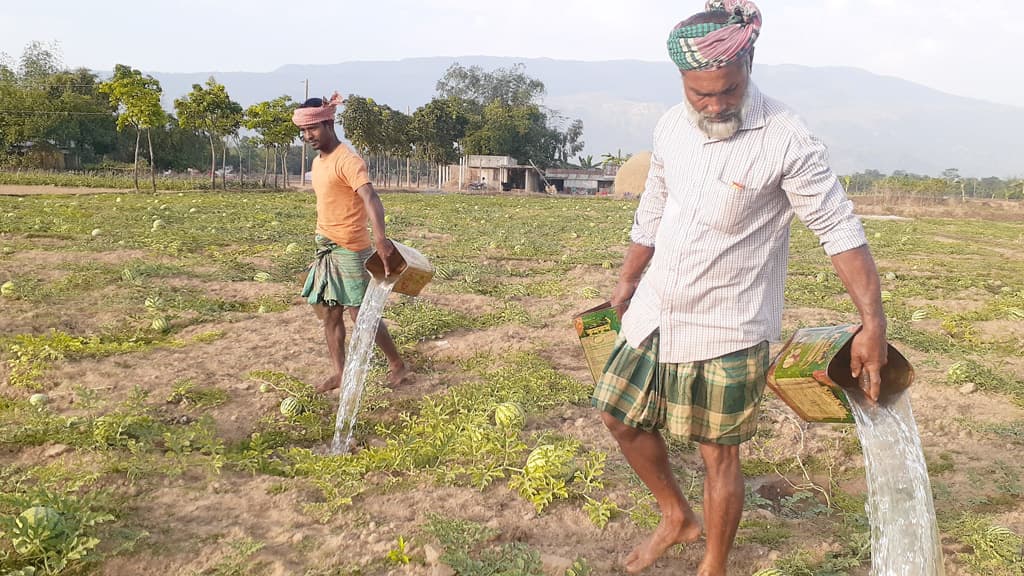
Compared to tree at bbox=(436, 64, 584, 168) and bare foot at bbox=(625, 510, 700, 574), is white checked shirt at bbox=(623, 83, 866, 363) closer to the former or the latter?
bare foot at bbox=(625, 510, 700, 574)

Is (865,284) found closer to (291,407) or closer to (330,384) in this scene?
(291,407)

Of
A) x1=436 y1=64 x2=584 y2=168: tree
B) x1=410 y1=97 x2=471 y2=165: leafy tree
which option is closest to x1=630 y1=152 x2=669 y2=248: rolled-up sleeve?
x1=410 y1=97 x2=471 y2=165: leafy tree

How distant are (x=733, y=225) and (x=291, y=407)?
121 inches

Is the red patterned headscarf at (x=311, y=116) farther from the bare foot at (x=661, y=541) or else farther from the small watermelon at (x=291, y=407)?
the bare foot at (x=661, y=541)

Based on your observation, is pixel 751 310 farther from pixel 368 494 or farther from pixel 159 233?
pixel 159 233

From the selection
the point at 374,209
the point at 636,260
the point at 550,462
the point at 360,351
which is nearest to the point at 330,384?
the point at 360,351

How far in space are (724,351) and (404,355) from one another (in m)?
3.58

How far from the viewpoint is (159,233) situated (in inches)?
431

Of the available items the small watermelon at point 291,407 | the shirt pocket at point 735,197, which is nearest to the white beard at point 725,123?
the shirt pocket at point 735,197

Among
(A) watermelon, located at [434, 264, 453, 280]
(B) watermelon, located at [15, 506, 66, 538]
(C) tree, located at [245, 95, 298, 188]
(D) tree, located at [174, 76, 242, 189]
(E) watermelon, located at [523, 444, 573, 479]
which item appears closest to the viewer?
(B) watermelon, located at [15, 506, 66, 538]

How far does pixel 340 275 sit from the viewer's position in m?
4.43

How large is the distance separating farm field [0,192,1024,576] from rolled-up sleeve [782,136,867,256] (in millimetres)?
1421

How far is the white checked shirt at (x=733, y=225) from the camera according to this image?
205 cm

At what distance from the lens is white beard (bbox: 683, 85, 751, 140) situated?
2104 millimetres
